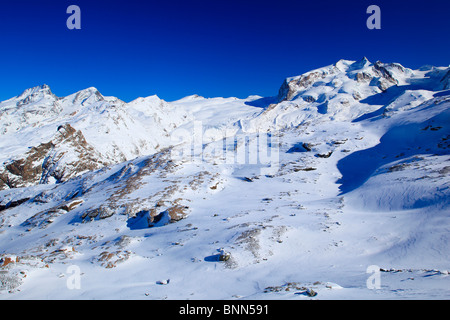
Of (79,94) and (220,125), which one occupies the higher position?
(79,94)

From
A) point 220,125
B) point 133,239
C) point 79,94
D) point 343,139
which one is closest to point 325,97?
point 220,125

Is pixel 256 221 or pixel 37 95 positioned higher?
pixel 37 95

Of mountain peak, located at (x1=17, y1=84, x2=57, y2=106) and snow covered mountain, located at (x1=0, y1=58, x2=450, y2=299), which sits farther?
mountain peak, located at (x1=17, y1=84, x2=57, y2=106)

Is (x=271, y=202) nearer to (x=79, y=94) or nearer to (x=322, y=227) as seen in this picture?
(x=322, y=227)

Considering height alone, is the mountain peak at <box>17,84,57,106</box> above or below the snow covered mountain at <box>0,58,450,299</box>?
above

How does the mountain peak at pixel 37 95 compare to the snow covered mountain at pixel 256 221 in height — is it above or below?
above

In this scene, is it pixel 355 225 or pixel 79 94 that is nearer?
pixel 355 225

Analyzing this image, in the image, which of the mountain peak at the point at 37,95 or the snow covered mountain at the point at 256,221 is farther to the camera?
the mountain peak at the point at 37,95

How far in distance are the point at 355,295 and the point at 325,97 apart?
5158 inches

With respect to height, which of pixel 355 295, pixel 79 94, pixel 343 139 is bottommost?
pixel 355 295

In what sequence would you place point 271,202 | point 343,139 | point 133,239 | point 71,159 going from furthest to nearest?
point 71,159, point 343,139, point 271,202, point 133,239

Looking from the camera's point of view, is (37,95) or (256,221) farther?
(37,95)

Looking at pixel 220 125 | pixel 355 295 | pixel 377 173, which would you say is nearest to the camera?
pixel 355 295

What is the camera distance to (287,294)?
7.60 meters
